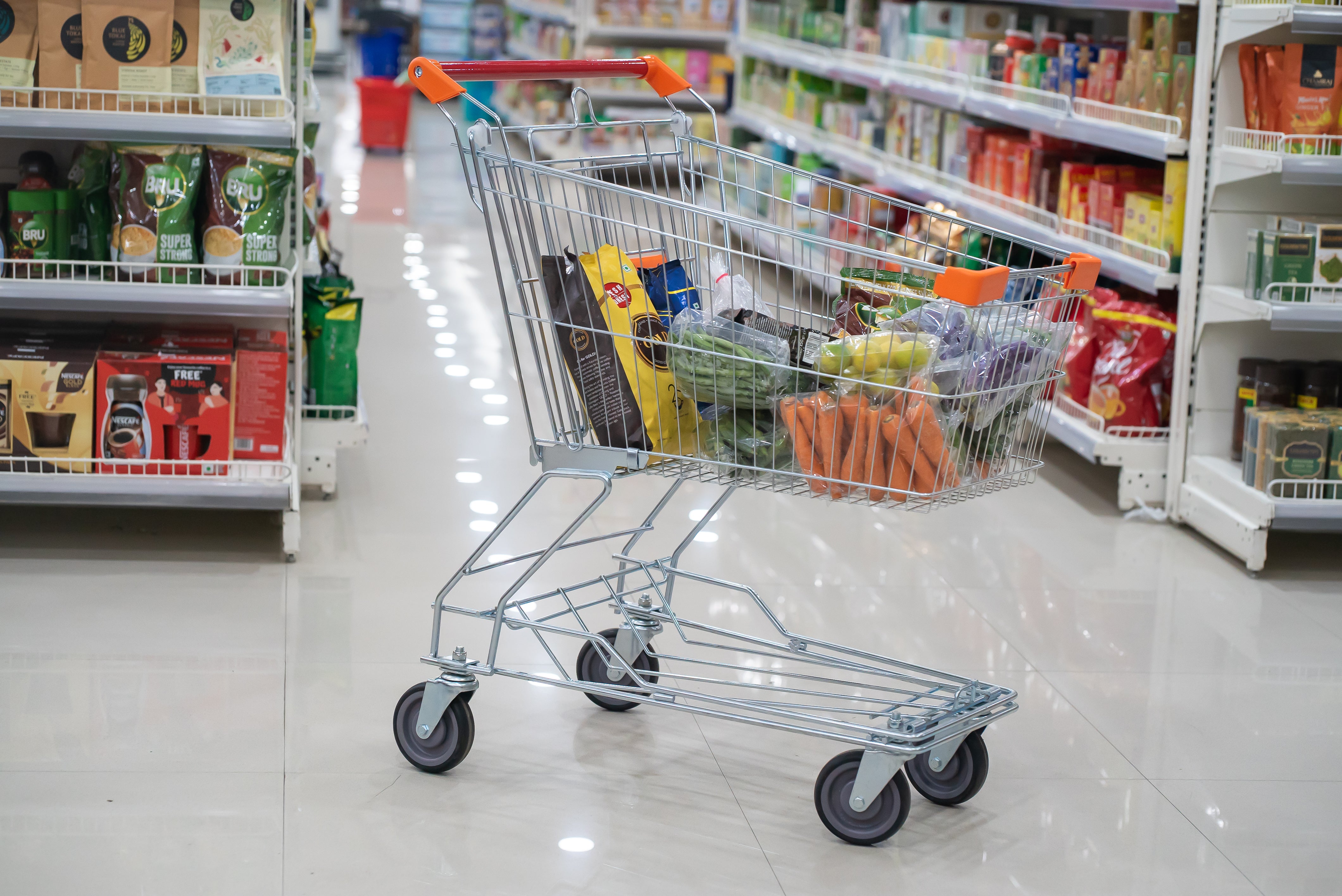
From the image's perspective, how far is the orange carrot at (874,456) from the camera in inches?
86.1

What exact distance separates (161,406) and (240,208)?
52 centimetres

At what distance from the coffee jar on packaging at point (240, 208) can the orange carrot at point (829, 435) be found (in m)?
1.75

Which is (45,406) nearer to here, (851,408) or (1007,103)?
(851,408)

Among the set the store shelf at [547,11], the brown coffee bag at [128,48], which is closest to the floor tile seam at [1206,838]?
the brown coffee bag at [128,48]

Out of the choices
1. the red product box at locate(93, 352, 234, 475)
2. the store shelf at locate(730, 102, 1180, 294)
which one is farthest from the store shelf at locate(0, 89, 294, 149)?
the store shelf at locate(730, 102, 1180, 294)

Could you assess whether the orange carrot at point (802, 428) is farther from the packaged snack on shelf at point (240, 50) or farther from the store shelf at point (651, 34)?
the store shelf at point (651, 34)

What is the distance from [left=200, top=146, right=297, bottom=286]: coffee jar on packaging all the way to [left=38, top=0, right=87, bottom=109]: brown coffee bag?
0.34 metres

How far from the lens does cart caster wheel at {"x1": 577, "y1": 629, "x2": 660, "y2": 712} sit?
278 cm

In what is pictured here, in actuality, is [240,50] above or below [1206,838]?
above

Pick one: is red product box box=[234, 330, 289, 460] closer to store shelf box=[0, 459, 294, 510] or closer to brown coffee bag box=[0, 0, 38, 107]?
store shelf box=[0, 459, 294, 510]

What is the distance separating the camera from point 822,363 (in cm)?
222

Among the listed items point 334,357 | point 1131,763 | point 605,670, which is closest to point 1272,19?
point 1131,763

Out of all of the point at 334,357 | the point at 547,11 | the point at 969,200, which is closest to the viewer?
the point at 334,357

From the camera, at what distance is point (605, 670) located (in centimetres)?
281
